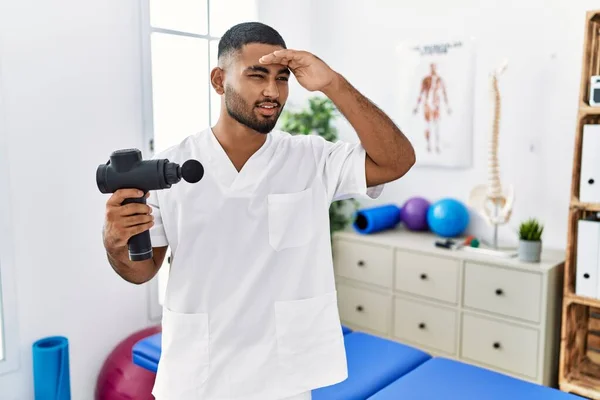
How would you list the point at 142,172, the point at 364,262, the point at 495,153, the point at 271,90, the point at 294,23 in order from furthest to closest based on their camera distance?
the point at 294,23, the point at 364,262, the point at 495,153, the point at 271,90, the point at 142,172

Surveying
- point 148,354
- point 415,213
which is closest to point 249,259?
point 148,354

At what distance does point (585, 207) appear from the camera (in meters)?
2.24

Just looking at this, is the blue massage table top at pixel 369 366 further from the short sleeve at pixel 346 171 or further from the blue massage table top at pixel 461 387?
the short sleeve at pixel 346 171

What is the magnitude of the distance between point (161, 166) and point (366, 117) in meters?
0.41

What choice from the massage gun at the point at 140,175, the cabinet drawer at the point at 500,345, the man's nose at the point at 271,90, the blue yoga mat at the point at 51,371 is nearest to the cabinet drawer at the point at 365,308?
the cabinet drawer at the point at 500,345

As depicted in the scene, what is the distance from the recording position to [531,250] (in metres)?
2.45

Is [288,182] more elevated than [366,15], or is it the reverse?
[366,15]

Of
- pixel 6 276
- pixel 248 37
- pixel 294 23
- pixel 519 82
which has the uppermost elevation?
pixel 294 23

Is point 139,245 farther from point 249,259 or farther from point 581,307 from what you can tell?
point 581,307

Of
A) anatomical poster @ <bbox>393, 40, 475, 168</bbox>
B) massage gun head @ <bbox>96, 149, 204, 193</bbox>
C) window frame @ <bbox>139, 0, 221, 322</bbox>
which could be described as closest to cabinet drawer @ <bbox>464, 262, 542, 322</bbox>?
anatomical poster @ <bbox>393, 40, 475, 168</bbox>

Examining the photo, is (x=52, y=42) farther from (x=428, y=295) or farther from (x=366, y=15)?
(x=428, y=295)

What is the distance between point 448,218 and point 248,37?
1936mm

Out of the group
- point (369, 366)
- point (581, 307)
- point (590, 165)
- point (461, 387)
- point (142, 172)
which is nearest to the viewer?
point (142, 172)

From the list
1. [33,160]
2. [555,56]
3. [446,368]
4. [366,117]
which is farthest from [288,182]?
[555,56]
